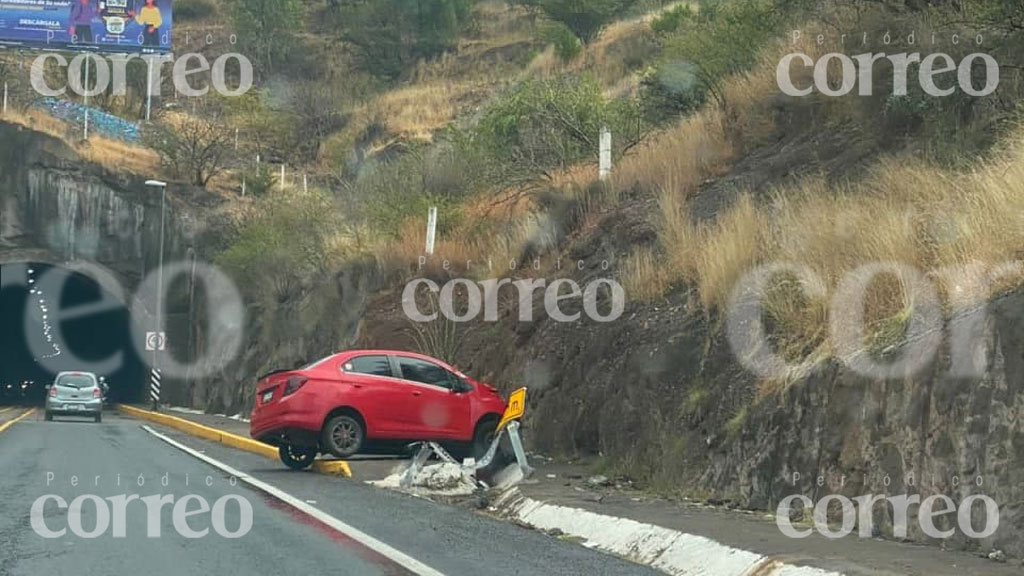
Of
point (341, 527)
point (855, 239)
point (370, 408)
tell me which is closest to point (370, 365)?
point (370, 408)

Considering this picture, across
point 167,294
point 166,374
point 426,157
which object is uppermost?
point 426,157

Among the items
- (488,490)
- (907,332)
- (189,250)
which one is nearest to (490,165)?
(488,490)

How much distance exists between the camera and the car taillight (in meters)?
17.6

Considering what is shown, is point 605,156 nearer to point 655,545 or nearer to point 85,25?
point 655,545

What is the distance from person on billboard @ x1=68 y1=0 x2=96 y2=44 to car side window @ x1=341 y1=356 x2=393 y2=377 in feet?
118

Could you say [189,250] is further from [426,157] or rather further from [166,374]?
[426,157]

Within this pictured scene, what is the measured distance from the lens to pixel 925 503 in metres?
9.35

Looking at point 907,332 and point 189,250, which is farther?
point 189,250

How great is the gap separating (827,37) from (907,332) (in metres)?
9.97

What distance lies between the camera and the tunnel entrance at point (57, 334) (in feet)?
226

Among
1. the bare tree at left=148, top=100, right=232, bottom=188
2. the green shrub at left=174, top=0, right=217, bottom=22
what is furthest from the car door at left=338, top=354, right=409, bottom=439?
the green shrub at left=174, top=0, right=217, bottom=22

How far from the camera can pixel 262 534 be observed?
10.8 m

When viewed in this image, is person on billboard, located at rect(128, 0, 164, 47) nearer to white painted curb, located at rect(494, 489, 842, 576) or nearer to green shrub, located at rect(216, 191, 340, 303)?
green shrub, located at rect(216, 191, 340, 303)

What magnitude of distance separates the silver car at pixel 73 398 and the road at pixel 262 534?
20.1 meters
